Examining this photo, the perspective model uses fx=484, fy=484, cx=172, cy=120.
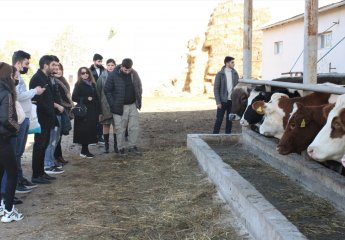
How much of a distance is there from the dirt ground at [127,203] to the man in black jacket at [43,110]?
43 centimetres

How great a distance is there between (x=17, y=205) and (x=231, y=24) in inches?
1063

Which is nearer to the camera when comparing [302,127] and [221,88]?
[302,127]

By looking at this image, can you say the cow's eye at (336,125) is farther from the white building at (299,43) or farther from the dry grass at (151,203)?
the white building at (299,43)

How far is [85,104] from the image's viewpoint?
30.1 ft

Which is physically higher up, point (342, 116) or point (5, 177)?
point (342, 116)

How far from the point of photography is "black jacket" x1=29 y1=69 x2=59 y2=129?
6820 mm

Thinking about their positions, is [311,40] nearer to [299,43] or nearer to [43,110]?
[43,110]

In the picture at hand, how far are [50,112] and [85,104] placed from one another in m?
2.26

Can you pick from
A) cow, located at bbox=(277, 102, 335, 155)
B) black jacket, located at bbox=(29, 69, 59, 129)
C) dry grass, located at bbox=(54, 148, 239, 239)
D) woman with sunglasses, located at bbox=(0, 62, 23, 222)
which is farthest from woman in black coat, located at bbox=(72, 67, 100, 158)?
cow, located at bbox=(277, 102, 335, 155)

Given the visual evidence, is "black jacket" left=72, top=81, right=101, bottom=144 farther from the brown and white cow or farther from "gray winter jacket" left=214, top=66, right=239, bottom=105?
the brown and white cow

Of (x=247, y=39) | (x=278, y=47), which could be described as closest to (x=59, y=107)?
(x=247, y=39)

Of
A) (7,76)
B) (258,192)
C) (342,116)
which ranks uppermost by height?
(7,76)

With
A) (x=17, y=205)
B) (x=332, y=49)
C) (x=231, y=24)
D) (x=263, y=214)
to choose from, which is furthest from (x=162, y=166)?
(x=231, y=24)

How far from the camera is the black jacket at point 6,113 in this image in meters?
5.21
